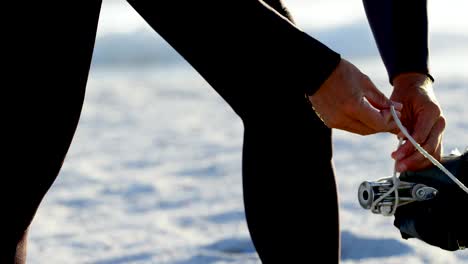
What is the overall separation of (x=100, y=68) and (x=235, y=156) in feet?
16.3

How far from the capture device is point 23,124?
1.46 metres

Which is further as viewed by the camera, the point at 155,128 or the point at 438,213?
the point at 155,128

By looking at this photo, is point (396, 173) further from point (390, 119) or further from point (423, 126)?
point (390, 119)

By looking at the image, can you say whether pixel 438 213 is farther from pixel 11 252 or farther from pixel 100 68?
pixel 100 68

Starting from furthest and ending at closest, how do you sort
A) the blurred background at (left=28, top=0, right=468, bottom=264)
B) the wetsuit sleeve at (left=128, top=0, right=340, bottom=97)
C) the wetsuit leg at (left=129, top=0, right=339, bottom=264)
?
the blurred background at (left=28, top=0, right=468, bottom=264) → the wetsuit leg at (left=129, top=0, right=339, bottom=264) → the wetsuit sleeve at (left=128, top=0, right=340, bottom=97)

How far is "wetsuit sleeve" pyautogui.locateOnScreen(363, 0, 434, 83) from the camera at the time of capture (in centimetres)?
169

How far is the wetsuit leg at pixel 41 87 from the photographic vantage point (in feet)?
4.72

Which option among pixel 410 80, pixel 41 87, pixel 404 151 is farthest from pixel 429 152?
pixel 41 87

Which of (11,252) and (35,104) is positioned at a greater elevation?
(35,104)

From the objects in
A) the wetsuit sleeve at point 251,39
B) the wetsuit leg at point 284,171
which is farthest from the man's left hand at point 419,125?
the wetsuit sleeve at point 251,39

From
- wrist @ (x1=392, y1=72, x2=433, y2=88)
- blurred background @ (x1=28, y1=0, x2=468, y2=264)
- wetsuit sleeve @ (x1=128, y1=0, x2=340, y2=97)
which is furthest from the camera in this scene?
blurred background @ (x1=28, y1=0, x2=468, y2=264)

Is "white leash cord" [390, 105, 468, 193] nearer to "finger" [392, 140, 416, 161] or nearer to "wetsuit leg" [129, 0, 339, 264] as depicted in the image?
"finger" [392, 140, 416, 161]

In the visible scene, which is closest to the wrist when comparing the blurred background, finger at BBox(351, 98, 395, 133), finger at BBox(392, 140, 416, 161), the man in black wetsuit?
the man in black wetsuit

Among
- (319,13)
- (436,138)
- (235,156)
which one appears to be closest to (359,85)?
(436,138)
